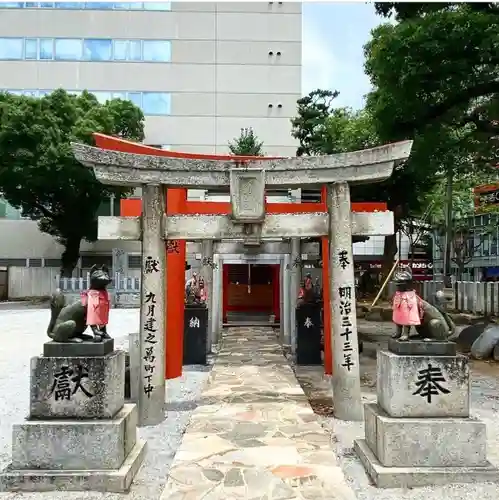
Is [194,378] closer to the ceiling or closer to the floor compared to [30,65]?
closer to the floor

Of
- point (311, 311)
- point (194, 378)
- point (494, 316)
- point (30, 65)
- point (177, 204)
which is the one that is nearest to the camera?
point (177, 204)

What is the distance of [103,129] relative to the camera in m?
27.2

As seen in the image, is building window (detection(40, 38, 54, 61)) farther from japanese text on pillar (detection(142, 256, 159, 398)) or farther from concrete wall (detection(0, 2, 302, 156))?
japanese text on pillar (detection(142, 256, 159, 398))

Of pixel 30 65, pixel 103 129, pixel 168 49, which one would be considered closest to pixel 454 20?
pixel 103 129

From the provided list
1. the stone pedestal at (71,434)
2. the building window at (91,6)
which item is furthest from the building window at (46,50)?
the stone pedestal at (71,434)

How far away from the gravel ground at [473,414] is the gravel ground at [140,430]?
1.92 m

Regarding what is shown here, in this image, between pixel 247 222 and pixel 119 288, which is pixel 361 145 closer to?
pixel 247 222

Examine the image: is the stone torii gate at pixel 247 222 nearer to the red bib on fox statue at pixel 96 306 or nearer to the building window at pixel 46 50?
the red bib on fox statue at pixel 96 306

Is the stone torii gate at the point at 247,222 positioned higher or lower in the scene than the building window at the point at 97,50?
lower

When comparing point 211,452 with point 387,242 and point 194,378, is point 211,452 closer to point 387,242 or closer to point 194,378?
point 194,378

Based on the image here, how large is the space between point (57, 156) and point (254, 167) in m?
20.7

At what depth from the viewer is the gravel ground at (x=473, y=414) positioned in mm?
4672

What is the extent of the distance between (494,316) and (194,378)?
12803 mm

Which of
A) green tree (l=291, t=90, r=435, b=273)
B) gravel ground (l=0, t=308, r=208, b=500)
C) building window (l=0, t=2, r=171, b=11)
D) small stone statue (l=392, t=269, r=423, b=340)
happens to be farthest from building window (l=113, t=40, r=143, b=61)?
small stone statue (l=392, t=269, r=423, b=340)
